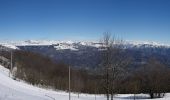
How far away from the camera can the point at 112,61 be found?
37.5 meters

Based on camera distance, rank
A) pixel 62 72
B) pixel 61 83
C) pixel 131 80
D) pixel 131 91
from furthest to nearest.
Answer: pixel 62 72
pixel 131 80
pixel 61 83
pixel 131 91

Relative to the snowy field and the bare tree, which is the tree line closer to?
the bare tree

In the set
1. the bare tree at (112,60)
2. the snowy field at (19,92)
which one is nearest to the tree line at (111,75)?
the bare tree at (112,60)

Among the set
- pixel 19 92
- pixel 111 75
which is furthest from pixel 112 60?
pixel 19 92

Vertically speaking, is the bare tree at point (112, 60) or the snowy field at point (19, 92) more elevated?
the bare tree at point (112, 60)

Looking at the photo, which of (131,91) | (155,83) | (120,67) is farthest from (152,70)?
(120,67)

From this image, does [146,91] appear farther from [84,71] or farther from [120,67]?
[84,71]

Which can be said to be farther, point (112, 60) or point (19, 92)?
point (19, 92)

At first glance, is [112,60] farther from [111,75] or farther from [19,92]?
[19,92]

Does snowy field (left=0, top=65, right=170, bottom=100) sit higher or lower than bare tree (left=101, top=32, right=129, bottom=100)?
lower

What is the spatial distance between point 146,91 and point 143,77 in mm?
6260


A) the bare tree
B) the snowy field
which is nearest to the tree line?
the bare tree

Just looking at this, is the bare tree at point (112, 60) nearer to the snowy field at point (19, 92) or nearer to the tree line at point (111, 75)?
the tree line at point (111, 75)

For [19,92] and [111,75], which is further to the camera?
[19,92]
